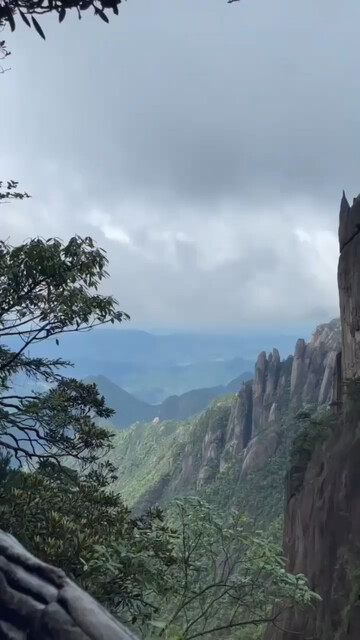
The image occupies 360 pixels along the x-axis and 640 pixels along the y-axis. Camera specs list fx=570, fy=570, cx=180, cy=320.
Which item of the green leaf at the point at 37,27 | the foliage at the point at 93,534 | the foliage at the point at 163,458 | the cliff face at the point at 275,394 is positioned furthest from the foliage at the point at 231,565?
the foliage at the point at 163,458

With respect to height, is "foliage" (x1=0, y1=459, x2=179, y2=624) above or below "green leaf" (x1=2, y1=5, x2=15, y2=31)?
below

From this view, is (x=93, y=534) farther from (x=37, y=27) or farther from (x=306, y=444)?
(x=306, y=444)

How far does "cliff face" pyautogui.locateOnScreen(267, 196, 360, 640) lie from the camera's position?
57.3 feet

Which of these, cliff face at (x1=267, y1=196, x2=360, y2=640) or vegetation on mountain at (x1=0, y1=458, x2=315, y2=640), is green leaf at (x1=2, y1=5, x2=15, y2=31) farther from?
cliff face at (x1=267, y1=196, x2=360, y2=640)

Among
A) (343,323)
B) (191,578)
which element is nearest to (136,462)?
(343,323)

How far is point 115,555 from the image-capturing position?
4559mm

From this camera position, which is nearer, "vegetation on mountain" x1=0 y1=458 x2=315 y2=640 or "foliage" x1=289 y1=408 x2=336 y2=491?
"vegetation on mountain" x1=0 y1=458 x2=315 y2=640

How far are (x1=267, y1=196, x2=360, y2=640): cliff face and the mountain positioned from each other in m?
28.1

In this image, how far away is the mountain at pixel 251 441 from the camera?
2244 inches

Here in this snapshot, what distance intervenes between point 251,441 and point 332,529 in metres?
44.3

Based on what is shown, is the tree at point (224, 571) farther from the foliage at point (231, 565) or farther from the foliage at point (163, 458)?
the foliage at point (163, 458)

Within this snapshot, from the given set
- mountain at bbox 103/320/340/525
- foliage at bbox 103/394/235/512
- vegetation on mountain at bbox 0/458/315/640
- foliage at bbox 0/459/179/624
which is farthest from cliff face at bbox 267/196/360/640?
foliage at bbox 103/394/235/512

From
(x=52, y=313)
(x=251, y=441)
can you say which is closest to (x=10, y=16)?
(x=52, y=313)

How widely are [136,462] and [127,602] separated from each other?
91948 mm
